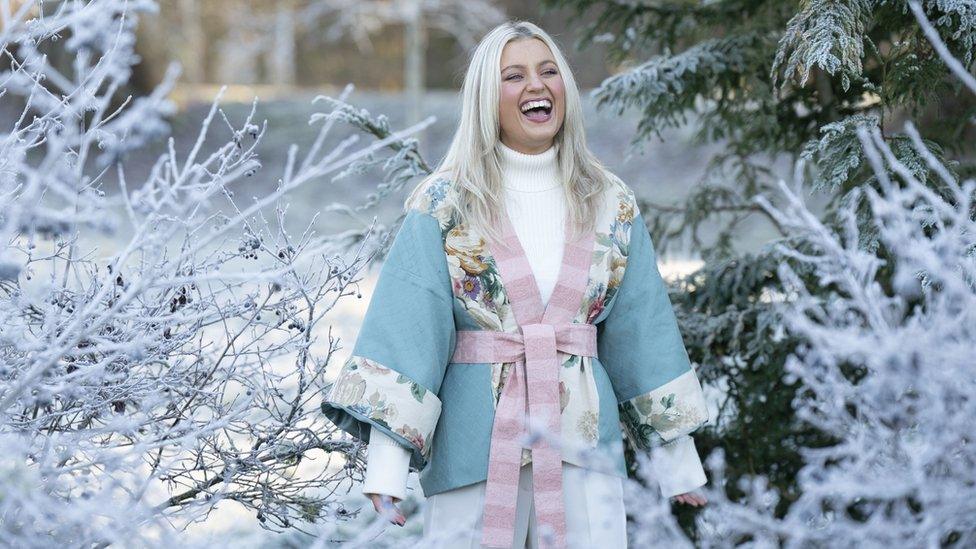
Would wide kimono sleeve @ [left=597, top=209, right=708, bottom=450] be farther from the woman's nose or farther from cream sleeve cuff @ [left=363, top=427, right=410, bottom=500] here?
cream sleeve cuff @ [left=363, top=427, right=410, bottom=500]

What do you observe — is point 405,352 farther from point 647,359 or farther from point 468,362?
point 647,359

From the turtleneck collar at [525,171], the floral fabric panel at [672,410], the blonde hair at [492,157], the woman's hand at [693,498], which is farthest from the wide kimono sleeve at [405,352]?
the woman's hand at [693,498]

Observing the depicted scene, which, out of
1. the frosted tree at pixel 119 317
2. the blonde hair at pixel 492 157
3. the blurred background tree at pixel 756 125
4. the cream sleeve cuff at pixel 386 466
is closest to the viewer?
the frosted tree at pixel 119 317

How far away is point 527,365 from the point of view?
8.27ft

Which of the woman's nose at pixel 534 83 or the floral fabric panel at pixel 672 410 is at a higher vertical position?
the woman's nose at pixel 534 83

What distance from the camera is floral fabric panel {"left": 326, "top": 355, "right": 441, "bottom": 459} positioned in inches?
97.9

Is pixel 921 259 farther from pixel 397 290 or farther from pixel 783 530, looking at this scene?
pixel 397 290

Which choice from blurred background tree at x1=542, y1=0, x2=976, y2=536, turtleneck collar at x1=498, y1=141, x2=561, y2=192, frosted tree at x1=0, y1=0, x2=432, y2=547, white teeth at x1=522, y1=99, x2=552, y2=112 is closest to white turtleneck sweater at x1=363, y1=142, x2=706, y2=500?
turtleneck collar at x1=498, y1=141, x2=561, y2=192

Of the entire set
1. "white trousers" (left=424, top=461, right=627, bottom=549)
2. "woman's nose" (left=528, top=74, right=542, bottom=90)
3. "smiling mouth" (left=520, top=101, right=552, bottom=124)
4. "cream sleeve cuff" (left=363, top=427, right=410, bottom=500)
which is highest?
"woman's nose" (left=528, top=74, right=542, bottom=90)

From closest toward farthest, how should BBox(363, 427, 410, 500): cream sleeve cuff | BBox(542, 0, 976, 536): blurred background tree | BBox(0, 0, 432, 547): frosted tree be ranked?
BBox(0, 0, 432, 547): frosted tree, BBox(363, 427, 410, 500): cream sleeve cuff, BBox(542, 0, 976, 536): blurred background tree

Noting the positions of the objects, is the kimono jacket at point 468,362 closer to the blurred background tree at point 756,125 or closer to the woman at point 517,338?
the woman at point 517,338

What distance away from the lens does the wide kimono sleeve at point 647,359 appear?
267 cm

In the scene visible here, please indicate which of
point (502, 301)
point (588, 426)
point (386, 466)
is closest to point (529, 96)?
point (502, 301)

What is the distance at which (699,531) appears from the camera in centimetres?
363
